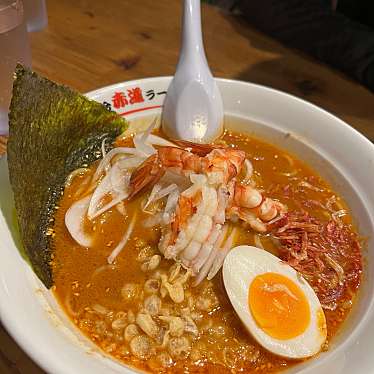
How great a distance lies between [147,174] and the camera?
5.22 ft

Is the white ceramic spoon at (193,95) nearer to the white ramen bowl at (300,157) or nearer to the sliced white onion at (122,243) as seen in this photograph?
the white ramen bowl at (300,157)

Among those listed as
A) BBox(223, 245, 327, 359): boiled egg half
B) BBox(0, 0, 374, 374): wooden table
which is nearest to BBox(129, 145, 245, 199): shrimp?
BBox(223, 245, 327, 359): boiled egg half

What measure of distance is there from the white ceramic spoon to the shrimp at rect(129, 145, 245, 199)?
0.19 metres

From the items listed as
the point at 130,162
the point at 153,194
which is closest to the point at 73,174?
the point at 130,162

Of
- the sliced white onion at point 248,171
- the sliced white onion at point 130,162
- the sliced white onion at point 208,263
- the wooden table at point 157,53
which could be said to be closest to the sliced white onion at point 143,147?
the sliced white onion at point 130,162

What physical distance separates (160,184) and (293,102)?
57 centimetres

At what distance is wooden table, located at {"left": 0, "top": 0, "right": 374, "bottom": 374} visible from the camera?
2205 mm

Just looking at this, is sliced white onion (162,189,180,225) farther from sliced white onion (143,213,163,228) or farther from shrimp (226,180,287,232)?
shrimp (226,180,287,232)

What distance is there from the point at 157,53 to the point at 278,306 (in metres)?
1.44

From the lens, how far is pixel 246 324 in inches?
50.2

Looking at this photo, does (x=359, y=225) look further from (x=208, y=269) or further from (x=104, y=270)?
(x=104, y=270)

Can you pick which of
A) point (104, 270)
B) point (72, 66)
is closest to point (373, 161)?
point (104, 270)

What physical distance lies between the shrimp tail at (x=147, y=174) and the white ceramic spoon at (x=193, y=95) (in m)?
0.27

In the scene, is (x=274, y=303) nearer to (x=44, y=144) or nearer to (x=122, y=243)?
(x=122, y=243)
